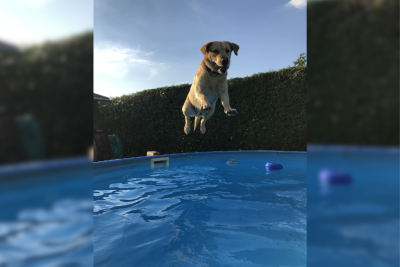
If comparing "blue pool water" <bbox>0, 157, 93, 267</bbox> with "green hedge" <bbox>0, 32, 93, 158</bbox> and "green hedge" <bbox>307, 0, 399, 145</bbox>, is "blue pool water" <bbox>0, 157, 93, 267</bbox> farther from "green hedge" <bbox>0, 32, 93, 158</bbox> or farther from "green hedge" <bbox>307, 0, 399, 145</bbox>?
"green hedge" <bbox>307, 0, 399, 145</bbox>

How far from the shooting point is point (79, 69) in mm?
606

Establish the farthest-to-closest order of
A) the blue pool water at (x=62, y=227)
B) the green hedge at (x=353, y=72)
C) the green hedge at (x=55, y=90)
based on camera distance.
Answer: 1. the blue pool water at (x=62, y=227)
2. the green hedge at (x=55, y=90)
3. the green hedge at (x=353, y=72)

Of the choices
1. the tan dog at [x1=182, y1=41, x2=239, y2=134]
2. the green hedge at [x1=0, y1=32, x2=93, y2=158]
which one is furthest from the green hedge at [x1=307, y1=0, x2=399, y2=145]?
the tan dog at [x1=182, y1=41, x2=239, y2=134]

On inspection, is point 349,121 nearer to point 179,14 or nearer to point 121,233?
point 121,233

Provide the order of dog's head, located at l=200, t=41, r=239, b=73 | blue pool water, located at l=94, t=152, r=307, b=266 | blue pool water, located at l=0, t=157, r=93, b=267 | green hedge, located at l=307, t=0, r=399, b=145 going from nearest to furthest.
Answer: green hedge, located at l=307, t=0, r=399, b=145
blue pool water, located at l=0, t=157, r=93, b=267
blue pool water, located at l=94, t=152, r=307, b=266
dog's head, located at l=200, t=41, r=239, b=73

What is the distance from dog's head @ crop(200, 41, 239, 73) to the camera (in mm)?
3797

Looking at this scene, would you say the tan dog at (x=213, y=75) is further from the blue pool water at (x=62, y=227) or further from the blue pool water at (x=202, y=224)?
the blue pool water at (x=62, y=227)

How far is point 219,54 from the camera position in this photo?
3.97 metres

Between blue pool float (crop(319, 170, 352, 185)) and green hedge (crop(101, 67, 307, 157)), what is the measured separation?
345 inches

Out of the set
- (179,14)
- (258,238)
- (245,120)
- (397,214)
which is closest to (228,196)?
(258,238)

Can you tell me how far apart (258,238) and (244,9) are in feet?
28.5

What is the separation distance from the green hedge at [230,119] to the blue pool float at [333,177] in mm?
8771

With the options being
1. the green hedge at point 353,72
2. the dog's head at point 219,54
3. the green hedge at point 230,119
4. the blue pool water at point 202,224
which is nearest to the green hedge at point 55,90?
the green hedge at point 353,72

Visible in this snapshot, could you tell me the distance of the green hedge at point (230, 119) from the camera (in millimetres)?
8719
